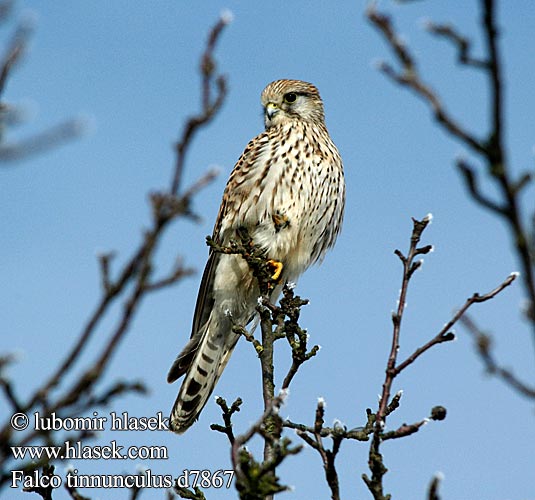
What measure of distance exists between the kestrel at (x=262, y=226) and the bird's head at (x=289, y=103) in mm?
40

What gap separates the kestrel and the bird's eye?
0.76ft

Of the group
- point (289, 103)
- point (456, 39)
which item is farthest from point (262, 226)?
point (456, 39)

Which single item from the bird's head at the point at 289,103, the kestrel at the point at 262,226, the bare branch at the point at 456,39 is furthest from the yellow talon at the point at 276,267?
the bare branch at the point at 456,39

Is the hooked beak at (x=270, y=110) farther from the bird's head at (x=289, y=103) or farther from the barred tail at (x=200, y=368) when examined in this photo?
the barred tail at (x=200, y=368)

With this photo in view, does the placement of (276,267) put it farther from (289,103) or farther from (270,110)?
(289,103)

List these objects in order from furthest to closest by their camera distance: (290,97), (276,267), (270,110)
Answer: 1. (290,97)
2. (270,110)
3. (276,267)

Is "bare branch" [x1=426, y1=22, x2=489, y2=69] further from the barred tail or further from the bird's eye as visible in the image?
the bird's eye

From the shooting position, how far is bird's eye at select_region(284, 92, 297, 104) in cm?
575

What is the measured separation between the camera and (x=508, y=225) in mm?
1162

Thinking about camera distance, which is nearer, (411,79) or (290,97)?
(411,79)

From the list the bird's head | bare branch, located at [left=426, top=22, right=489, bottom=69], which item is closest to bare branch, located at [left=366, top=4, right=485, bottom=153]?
bare branch, located at [left=426, top=22, right=489, bottom=69]

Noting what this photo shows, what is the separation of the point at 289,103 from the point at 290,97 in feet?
0.22

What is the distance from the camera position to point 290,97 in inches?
227

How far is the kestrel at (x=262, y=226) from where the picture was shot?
4.97 meters
